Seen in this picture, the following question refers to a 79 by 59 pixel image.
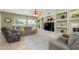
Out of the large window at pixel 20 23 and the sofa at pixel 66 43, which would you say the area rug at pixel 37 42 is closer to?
the sofa at pixel 66 43

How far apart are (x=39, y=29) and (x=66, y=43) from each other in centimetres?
62

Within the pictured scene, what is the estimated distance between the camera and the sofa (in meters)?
1.99

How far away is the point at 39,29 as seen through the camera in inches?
84.0

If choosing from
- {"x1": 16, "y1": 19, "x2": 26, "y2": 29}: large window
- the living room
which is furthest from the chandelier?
{"x1": 16, "y1": 19, "x2": 26, "y2": 29}: large window

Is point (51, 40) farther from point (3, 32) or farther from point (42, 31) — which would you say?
point (3, 32)

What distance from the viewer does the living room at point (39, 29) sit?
202 cm

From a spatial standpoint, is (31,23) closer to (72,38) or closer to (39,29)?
(39,29)

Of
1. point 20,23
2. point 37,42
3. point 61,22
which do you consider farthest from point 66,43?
point 20,23

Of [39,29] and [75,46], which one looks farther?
[39,29]

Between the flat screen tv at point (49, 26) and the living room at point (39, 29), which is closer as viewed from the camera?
the living room at point (39, 29)

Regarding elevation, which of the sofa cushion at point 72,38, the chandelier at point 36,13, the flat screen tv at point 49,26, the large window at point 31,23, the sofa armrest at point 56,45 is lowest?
the sofa armrest at point 56,45

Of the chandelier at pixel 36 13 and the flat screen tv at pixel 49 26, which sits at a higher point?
the chandelier at pixel 36 13

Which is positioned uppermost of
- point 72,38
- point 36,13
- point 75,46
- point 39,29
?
point 36,13

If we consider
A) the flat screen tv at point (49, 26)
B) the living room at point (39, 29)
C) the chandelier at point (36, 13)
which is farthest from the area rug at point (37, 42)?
the chandelier at point (36, 13)
